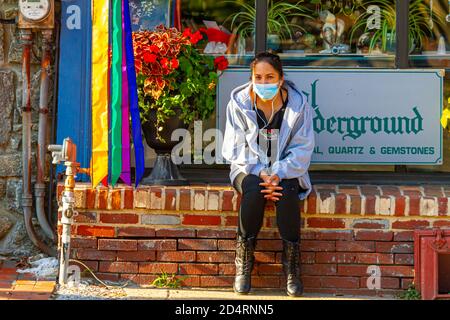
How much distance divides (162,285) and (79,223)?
24.9 inches

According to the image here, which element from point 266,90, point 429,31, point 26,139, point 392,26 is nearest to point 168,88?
point 266,90

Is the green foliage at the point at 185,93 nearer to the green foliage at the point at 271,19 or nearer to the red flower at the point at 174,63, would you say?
the red flower at the point at 174,63

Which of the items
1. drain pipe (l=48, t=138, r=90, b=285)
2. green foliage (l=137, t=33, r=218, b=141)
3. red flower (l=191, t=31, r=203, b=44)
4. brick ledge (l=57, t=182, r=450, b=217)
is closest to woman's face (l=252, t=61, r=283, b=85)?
green foliage (l=137, t=33, r=218, b=141)

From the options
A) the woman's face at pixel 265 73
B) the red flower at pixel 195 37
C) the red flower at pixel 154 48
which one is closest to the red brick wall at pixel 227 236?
the woman's face at pixel 265 73

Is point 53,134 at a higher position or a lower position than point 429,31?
lower

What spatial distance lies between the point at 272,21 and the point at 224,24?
1.07 ft

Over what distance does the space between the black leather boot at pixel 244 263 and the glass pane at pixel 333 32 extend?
1.42 m

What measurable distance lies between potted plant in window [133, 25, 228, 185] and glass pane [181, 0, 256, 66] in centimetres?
31

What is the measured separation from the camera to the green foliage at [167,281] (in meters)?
5.82

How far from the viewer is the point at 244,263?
562 cm

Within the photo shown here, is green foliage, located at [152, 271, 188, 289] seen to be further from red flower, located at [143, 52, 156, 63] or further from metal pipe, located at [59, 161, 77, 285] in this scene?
red flower, located at [143, 52, 156, 63]

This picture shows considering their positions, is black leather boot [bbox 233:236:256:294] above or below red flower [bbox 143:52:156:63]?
below

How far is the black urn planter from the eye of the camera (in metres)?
5.98

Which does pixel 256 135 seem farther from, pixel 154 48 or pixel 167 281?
pixel 167 281
